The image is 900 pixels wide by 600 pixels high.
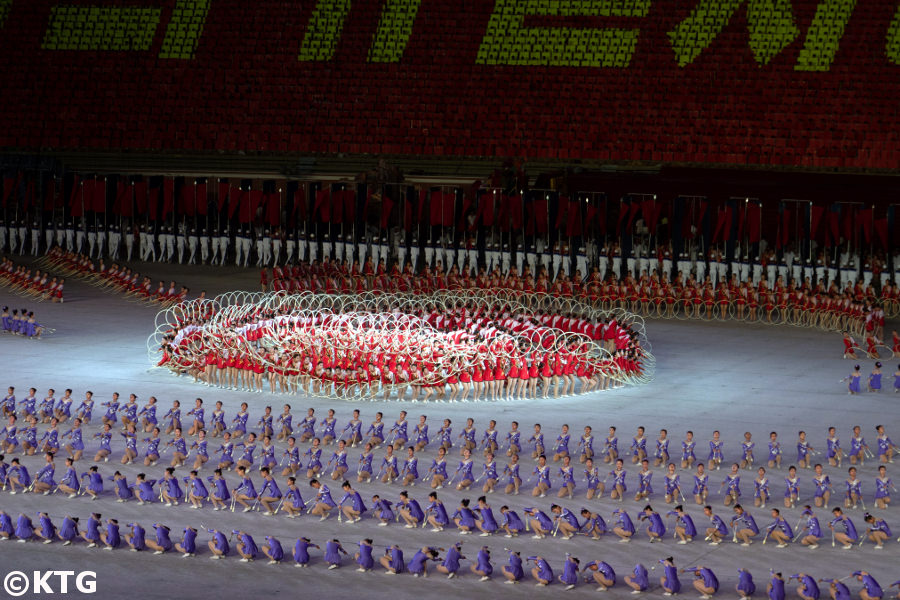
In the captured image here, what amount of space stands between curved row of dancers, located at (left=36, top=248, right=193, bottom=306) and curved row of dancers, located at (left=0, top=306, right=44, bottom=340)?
3775mm

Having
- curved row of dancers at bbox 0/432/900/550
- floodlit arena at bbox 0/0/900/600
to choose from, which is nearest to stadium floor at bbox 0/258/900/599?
floodlit arena at bbox 0/0/900/600

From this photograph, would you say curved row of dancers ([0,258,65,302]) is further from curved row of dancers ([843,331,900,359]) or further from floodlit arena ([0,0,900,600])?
curved row of dancers ([843,331,900,359])

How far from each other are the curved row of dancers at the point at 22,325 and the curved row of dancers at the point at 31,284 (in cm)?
435

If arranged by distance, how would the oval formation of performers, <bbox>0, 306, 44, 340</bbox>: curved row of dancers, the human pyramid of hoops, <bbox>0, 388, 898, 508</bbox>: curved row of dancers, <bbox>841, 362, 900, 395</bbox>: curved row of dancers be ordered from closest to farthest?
the human pyramid of hoops
<bbox>0, 388, 898, 508</bbox>: curved row of dancers
the oval formation of performers
<bbox>841, 362, 900, 395</bbox>: curved row of dancers
<bbox>0, 306, 44, 340</bbox>: curved row of dancers

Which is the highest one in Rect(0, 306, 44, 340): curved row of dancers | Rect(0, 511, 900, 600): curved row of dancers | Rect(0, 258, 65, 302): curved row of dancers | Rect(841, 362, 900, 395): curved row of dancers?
Rect(0, 258, 65, 302): curved row of dancers

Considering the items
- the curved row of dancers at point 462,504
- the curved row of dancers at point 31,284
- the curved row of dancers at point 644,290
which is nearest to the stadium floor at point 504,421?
the curved row of dancers at point 462,504

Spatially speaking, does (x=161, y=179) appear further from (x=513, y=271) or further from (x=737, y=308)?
(x=737, y=308)

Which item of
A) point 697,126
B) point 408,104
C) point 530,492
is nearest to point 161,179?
point 408,104

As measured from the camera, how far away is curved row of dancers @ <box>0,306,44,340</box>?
32656 mm

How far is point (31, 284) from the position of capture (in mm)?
37969

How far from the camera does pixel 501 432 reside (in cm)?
2502

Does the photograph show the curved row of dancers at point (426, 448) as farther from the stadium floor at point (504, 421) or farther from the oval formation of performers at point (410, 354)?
the oval formation of performers at point (410, 354)

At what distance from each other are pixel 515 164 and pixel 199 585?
102ft

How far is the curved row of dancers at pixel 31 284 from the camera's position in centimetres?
3759
